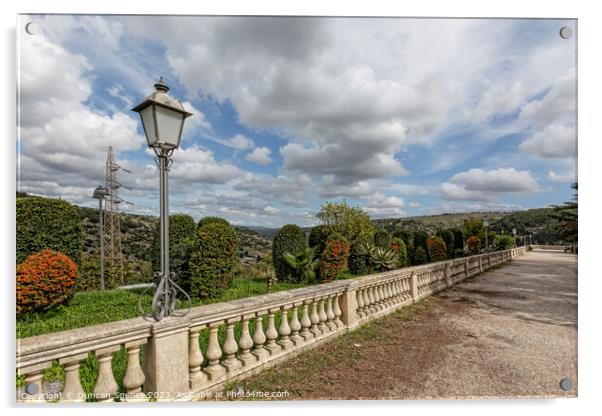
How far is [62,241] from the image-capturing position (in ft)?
19.4

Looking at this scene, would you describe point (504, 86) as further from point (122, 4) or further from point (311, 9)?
point (122, 4)

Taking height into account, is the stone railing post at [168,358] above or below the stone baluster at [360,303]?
above

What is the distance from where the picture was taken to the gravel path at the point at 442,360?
2.47m

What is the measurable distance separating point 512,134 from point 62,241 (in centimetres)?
779

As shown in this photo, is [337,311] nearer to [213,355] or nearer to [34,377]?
[213,355]

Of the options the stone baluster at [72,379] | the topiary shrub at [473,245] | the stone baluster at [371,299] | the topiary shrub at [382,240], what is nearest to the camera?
the stone baluster at [72,379]

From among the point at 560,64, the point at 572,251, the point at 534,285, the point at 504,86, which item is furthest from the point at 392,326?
the point at 534,285

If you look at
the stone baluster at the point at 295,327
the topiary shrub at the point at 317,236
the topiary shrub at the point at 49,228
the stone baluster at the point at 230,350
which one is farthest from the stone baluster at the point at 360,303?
the topiary shrub at the point at 317,236

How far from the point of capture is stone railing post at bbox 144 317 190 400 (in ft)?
6.15

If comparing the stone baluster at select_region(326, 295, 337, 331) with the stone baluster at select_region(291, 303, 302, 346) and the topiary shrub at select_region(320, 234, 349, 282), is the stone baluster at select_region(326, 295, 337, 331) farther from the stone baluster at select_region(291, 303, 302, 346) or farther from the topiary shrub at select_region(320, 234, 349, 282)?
the topiary shrub at select_region(320, 234, 349, 282)

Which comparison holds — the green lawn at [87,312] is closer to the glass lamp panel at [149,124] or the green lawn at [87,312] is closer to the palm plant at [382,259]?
the glass lamp panel at [149,124]

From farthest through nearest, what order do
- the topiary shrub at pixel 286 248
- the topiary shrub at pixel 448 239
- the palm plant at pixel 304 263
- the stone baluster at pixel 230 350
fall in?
the topiary shrub at pixel 448 239
the topiary shrub at pixel 286 248
the palm plant at pixel 304 263
the stone baluster at pixel 230 350

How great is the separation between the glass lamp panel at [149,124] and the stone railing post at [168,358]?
3.93 ft

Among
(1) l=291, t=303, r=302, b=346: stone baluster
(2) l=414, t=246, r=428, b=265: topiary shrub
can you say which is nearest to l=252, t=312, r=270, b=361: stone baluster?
(1) l=291, t=303, r=302, b=346: stone baluster
